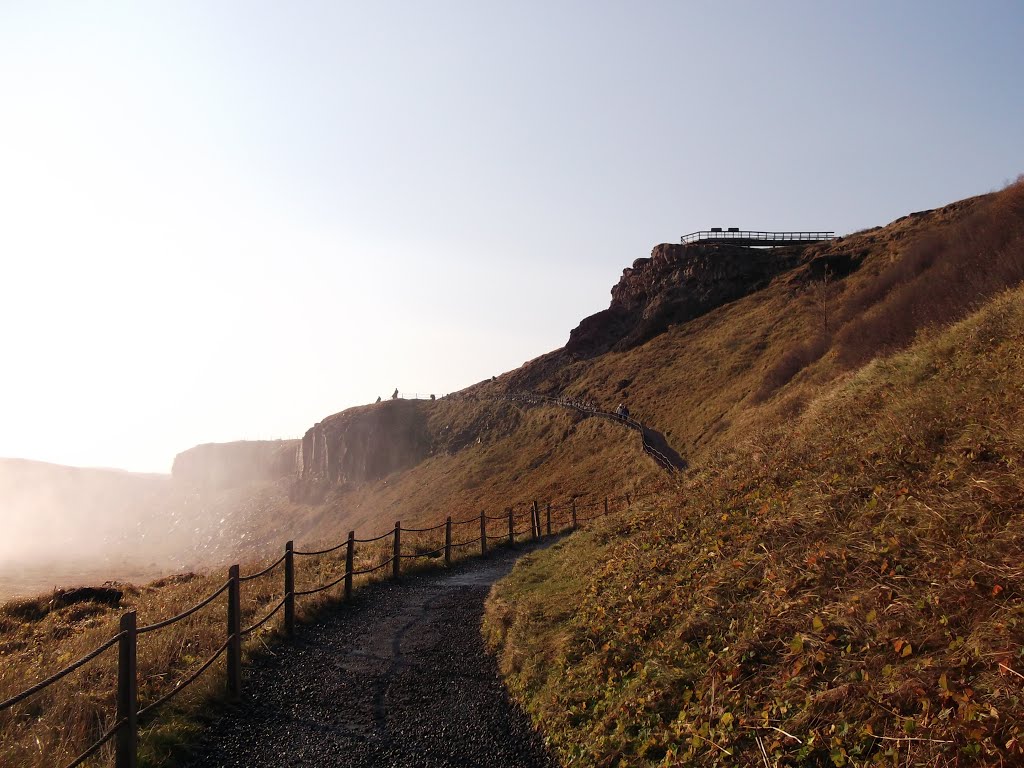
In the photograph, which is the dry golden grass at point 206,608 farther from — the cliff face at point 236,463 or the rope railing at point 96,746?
the cliff face at point 236,463

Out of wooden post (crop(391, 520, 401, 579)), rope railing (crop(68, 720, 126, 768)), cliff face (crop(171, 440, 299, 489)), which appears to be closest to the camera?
rope railing (crop(68, 720, 126, 768))

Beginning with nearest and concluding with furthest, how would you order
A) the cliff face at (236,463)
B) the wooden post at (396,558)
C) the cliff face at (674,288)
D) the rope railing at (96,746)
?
the rope railing at (96,746), the wooden post at (396,558), the cliff face at (674,288), the cliff face at (236,463)

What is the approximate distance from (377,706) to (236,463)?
380 feet

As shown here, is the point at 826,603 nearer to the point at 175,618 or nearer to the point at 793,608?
the point at 793,608

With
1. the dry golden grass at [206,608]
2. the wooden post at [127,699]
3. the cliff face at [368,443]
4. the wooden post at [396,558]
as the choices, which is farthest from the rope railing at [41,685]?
the cliff face at [368,443]

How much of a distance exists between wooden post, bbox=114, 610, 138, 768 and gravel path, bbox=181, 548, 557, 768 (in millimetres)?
660

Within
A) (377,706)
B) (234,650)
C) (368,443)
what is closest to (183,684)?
(234,650)

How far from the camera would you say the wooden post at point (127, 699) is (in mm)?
5723

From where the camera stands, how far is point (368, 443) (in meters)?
82.4

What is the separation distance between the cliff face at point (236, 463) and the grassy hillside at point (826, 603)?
307ft

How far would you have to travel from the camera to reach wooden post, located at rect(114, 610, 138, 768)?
5723mm

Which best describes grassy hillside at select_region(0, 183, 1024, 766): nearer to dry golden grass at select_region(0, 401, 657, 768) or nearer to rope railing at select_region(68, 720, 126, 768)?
dry golden grass at select_region(0, 401, 657, 768)

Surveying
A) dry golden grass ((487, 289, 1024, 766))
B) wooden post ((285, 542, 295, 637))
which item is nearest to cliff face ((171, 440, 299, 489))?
wooden post ((285, 542, 295, 637))

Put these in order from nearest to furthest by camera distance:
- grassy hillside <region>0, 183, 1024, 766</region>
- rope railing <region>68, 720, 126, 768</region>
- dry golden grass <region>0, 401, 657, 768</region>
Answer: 1. grassy hillside <region>0, 183, 1024, 766</region>
2. rope railing <region>68, 720, 126, 768</region>
3. dry golden grass <region>0, 401, 657, 768</region>
